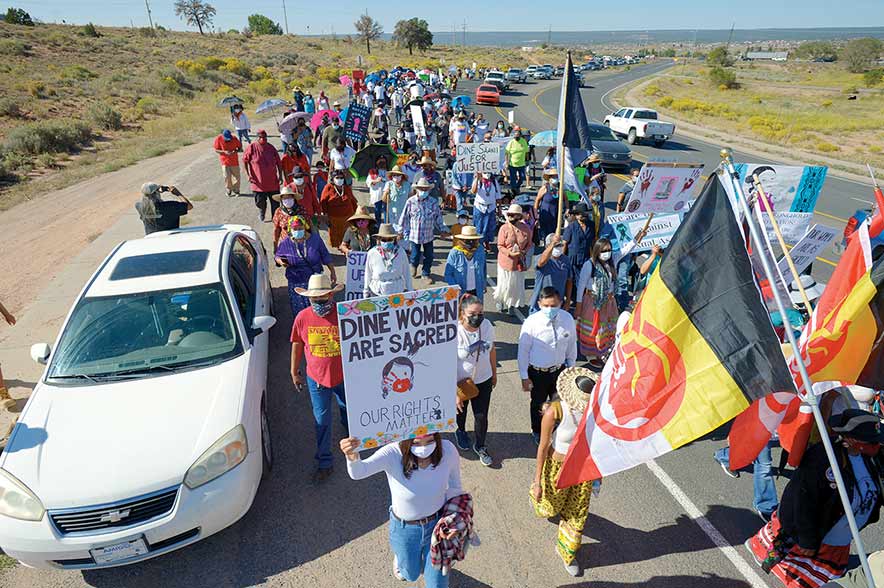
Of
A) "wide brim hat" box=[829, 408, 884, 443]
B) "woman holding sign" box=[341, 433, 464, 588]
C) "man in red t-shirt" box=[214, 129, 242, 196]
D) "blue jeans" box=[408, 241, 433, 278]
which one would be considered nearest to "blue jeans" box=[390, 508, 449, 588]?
"woman holding sign" box=[341, 433, 464, 588]

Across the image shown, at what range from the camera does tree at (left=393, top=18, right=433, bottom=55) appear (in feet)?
268

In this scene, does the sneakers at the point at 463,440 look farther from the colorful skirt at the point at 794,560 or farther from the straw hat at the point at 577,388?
the colorful skirt at the point at 794,560

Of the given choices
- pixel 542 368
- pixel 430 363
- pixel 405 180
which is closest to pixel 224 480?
pixel 430 363

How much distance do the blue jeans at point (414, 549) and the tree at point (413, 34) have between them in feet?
296

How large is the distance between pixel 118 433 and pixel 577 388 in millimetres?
3434

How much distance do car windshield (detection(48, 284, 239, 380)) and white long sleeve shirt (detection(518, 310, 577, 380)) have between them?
107 inches

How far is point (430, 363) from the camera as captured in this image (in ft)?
11.1

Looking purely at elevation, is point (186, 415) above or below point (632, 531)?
above

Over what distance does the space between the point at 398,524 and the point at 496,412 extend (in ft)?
9.03

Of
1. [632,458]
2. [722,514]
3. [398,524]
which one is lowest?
[722,514]

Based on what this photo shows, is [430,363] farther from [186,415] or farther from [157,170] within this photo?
[157,170]

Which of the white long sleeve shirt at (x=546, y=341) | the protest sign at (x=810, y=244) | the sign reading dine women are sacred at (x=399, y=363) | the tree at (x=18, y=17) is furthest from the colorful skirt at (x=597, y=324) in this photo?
the tree at (x=18, y=17)

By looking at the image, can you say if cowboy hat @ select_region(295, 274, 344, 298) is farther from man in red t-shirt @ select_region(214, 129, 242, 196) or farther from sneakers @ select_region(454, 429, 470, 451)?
man in red t-shirt @ select_region(214, 129, 242, 196)

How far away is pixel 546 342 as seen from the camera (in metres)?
4.76
